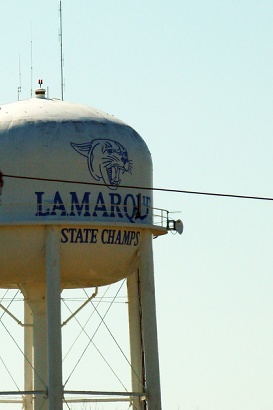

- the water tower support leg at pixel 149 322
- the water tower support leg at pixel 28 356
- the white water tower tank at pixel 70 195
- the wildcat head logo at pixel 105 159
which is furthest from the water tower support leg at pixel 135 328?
the wildcat head logo at pixel 105 159

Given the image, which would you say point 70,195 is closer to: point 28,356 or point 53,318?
point 53,318

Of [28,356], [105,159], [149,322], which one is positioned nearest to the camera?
[105,159]

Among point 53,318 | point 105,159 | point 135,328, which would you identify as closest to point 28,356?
point 135,328

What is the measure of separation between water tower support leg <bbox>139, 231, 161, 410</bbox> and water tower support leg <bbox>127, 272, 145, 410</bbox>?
1455mm

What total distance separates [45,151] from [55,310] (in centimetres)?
434

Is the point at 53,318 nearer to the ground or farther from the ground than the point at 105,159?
nearer to the ground

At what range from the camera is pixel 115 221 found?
52406 millimetres

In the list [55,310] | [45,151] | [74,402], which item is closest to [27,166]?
[45,151]

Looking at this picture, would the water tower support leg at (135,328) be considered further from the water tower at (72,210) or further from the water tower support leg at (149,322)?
the water tower support leg at (149,322)

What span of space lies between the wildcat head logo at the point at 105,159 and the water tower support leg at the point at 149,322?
1976mm

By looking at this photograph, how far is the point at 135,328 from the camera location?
55.9 metres

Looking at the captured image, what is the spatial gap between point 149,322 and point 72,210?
4250 mm

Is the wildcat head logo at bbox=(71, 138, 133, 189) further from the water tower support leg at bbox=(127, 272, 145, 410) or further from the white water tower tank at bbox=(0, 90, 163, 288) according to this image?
the water tower support leg at bbox=(127, 272, 145, 410)

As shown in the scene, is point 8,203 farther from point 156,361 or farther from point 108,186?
point 156,361
